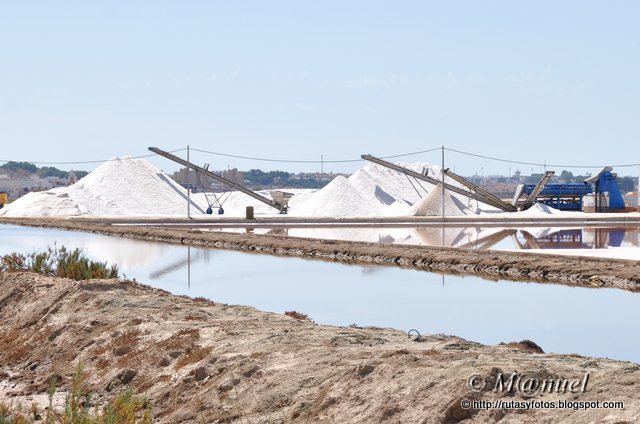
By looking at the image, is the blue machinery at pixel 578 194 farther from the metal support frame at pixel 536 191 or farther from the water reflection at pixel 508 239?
the water reflection at pixel 508 239

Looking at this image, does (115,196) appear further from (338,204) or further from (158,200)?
(338,204)

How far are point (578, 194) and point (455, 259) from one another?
135 feet

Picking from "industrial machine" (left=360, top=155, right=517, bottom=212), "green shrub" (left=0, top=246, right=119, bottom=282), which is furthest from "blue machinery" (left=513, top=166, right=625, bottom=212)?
"green shrub" (left=0, top=246, right=119, bottom=282)

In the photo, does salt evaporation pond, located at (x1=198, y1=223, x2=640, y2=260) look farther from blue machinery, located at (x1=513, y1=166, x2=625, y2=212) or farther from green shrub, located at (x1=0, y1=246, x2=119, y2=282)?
blue machinery, located at (x1=513, y1=166, x2=625, y2=212)

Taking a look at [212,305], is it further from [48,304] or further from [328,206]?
[328,206]

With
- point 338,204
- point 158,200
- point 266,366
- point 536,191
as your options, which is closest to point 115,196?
point 158,200

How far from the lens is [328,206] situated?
196ft

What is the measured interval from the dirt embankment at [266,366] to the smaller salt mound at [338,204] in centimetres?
4748

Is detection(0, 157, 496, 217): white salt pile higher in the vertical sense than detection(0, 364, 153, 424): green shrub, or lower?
higher

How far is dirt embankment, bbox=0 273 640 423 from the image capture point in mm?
5746

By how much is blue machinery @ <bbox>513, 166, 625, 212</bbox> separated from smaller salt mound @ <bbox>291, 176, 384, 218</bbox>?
8.76 m

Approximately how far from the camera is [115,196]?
62.3 m

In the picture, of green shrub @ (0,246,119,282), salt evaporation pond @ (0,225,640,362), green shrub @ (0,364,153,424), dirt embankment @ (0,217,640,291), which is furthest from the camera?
dirt embankment @ (0,217,640,291)

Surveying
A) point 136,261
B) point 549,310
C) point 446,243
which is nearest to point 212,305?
point 549,310
